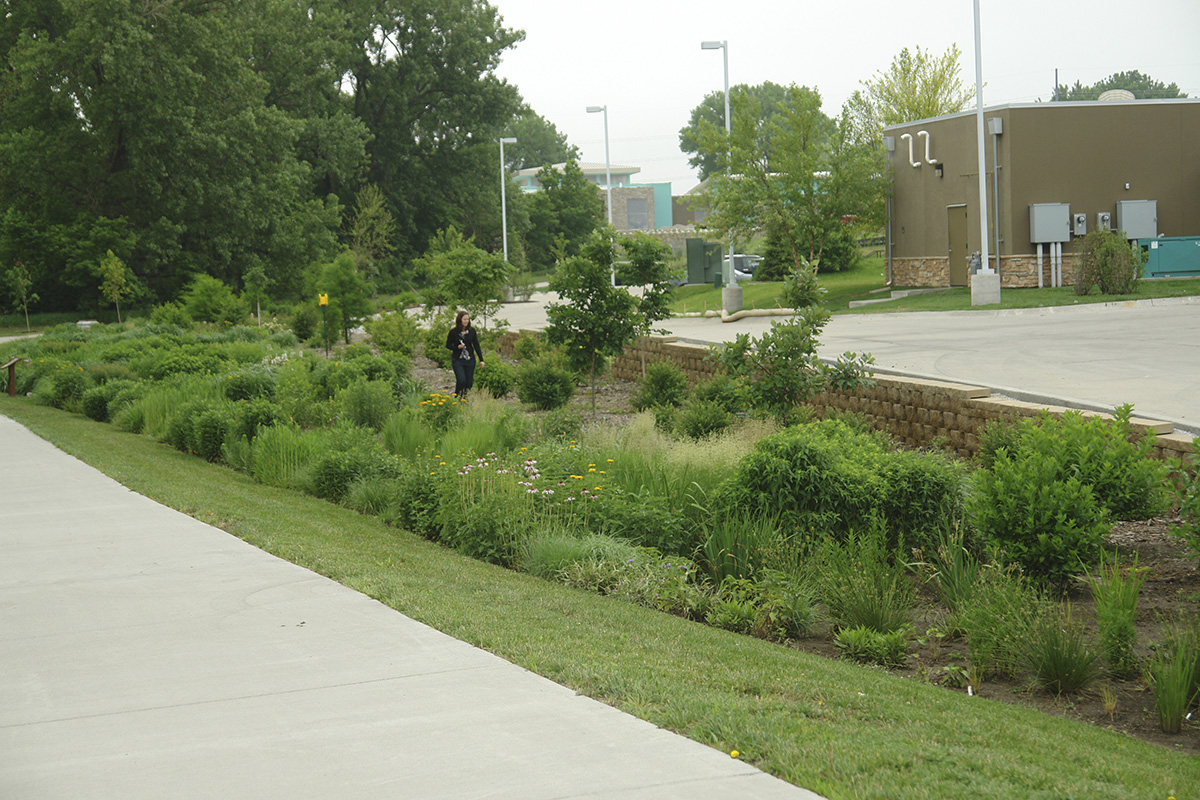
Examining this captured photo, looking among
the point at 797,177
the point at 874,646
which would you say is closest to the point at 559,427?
Answer: the point at 874,646

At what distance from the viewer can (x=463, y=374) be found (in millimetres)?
18016

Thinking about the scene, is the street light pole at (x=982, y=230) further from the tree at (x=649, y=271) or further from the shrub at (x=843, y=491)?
the shrub at (x=843, y=491)

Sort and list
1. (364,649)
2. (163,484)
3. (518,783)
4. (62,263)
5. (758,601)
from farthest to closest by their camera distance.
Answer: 1. (62,263)
2. (163,484)
3. (758,601)
4. (364,649)
5. (518,783)

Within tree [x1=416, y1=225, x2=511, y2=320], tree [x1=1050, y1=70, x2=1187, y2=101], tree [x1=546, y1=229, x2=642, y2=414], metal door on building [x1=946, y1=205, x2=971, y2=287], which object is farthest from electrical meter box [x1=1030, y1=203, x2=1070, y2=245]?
tree [x1=1050, y1=70, x2=1187, y2=101]

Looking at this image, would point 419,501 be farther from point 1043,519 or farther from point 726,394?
point 1043,519

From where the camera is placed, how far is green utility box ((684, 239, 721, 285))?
47500 millimetres

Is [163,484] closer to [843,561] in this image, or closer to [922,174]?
[843,561]

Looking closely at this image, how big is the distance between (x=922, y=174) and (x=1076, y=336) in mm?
17044

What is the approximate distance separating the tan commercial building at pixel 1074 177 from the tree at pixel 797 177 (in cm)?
329

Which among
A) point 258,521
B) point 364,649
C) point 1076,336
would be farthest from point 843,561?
point 1076,336

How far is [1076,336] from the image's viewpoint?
1867 centimetres

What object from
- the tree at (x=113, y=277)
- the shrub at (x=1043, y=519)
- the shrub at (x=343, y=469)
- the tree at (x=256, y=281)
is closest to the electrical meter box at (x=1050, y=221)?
the shrub at (x=343, y=469)

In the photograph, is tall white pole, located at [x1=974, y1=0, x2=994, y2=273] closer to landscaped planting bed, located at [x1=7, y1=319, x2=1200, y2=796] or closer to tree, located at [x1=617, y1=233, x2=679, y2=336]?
tree, located at [x1=617, y1=233, x2=679, y2=336]

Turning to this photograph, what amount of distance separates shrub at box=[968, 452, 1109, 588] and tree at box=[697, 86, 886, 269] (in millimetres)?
26223
